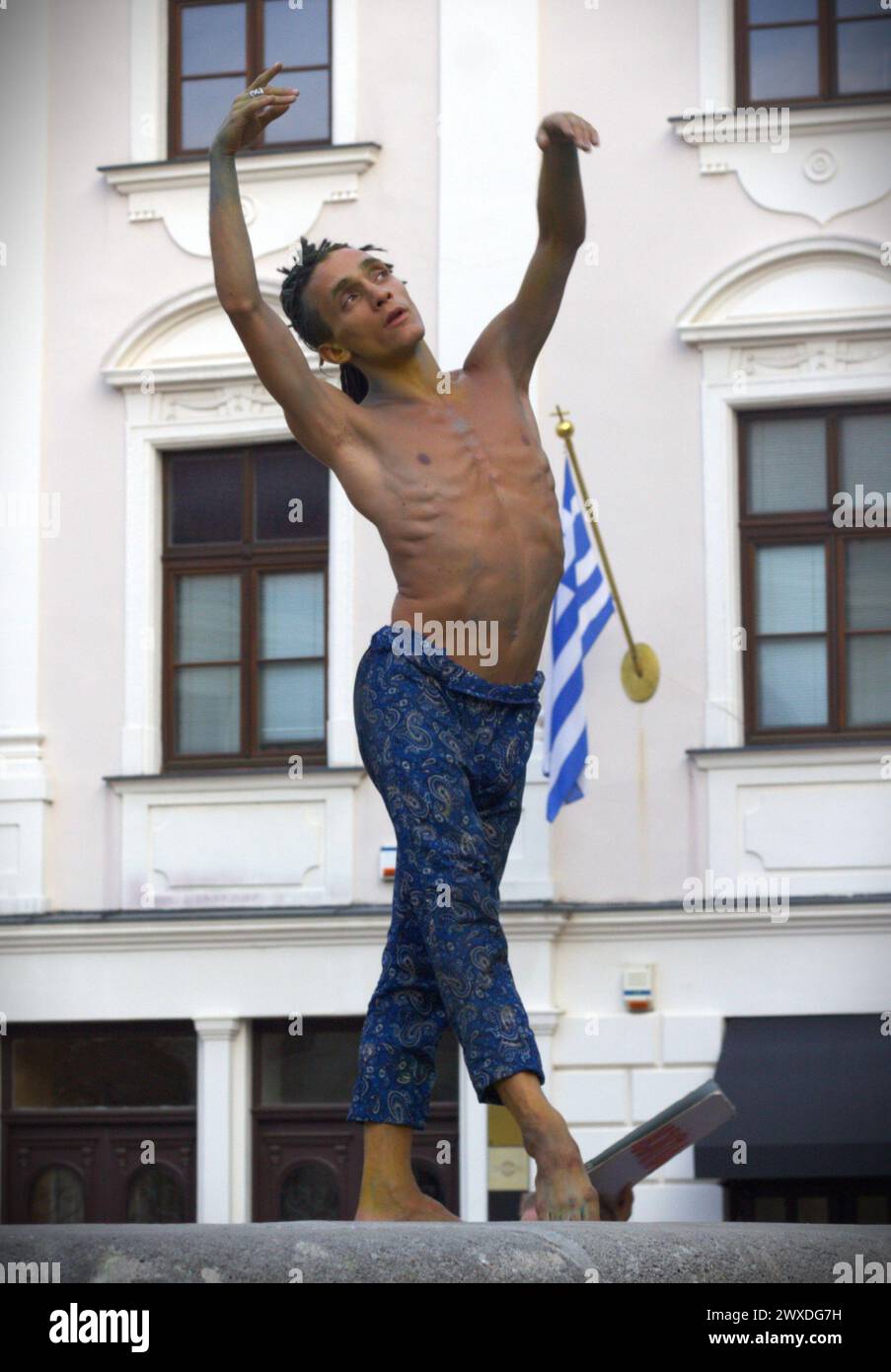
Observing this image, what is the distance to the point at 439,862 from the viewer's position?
19.3ft

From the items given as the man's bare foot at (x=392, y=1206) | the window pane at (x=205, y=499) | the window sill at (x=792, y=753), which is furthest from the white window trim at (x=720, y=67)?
the man's bare foot at (x=392, y=1206)

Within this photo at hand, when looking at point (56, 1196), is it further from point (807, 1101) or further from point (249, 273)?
point (249, 273)

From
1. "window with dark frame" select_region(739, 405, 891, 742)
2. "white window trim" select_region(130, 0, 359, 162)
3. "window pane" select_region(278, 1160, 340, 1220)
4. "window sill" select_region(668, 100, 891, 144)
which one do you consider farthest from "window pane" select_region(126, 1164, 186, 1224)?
"window sill" select_region(668, 100, 891, 144)

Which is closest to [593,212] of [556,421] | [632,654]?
[556,421]

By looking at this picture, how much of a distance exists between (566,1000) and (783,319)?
3.71 meters

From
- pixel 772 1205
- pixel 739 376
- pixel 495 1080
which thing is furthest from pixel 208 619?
pixel 495 1080

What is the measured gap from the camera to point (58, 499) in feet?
49.3

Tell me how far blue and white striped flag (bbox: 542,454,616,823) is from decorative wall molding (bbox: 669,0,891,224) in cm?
203

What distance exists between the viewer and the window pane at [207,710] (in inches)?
578

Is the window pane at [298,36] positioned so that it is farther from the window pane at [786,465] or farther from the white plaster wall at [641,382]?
the window pane at [786,465]

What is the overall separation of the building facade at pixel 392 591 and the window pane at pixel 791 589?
0.06 ft

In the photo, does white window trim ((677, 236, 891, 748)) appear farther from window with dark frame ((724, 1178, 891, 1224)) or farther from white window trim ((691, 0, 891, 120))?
window with dark frame ((724, 1178, 891, 1224))

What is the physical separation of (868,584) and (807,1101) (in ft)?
8.89

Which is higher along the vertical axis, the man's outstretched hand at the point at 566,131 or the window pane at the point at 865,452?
the window pane at the point at 865,452
